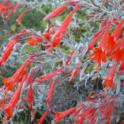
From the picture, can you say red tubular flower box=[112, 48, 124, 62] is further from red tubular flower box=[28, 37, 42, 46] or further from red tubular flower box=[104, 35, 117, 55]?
red tubular flower box=[28, 37, 42, 46]

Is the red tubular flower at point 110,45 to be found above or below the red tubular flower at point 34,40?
above

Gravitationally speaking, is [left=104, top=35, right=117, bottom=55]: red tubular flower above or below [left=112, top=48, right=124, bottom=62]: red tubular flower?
above

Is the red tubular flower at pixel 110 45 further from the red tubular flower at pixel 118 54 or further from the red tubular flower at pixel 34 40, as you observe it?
the red tubular flower at pixel 34 40

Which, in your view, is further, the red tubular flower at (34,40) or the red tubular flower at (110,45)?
the red tubular flower at (34,40)

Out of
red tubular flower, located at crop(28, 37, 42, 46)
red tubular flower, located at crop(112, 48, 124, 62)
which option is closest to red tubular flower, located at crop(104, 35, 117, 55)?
red tubular flower, located at crop(112, 48, 124, 62)

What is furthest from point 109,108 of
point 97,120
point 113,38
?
point 113,38

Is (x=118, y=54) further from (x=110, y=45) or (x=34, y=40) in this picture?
(x=34, y=40)

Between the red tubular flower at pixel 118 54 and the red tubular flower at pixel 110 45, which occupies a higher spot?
the red tubular flower at pixel 110 45

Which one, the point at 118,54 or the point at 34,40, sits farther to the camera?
the point at 34,40

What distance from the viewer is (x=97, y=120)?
2412 mm

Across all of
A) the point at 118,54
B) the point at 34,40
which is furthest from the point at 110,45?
the point at 34,40

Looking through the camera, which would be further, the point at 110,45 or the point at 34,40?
the point at 34,40

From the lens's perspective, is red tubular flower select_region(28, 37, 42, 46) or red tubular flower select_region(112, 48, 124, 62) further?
red tubular flower select_region(28, 37, 42, 46)

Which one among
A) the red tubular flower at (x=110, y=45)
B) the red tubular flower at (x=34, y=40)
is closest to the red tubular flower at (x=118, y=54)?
the red tubular flower at (x=110, y=45)
